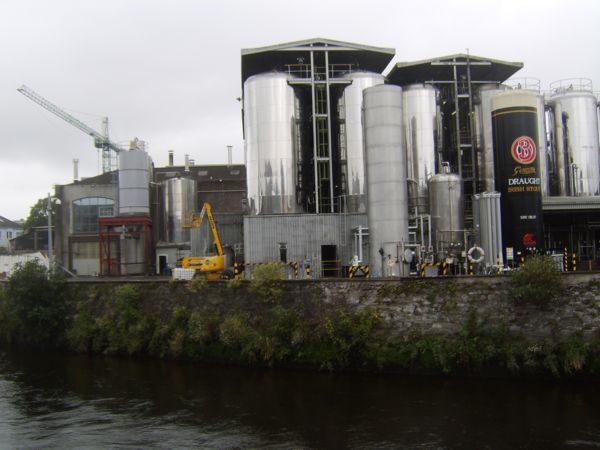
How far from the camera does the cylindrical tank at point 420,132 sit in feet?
118

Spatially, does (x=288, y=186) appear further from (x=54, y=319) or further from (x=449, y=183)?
(x=54, y=319)

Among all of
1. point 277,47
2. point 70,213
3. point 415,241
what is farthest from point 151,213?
point 415,241

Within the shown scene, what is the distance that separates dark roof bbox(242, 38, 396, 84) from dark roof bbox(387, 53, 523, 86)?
4.66 feet

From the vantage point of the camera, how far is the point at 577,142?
39.5 m

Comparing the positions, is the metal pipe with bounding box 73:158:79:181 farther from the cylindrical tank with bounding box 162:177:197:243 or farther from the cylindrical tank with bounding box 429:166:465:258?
the cylindrical tank with bounding box 429:166:465:258

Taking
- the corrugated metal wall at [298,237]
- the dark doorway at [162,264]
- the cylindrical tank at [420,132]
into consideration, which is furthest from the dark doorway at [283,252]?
the dark doorway at [162,264]

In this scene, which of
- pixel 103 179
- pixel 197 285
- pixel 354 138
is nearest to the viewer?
pixel 197 285

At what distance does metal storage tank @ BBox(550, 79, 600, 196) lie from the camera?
127 ft

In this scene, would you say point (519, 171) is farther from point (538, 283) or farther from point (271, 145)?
point (271, 145)

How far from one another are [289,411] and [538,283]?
35.8ft

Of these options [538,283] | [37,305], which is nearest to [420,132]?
[538,283]

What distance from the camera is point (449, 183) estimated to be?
32.8 m

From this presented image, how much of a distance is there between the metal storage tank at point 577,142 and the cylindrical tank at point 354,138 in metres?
13.4

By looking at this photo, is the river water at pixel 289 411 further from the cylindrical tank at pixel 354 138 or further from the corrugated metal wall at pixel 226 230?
the cylindrical tank at pixel 354 138
